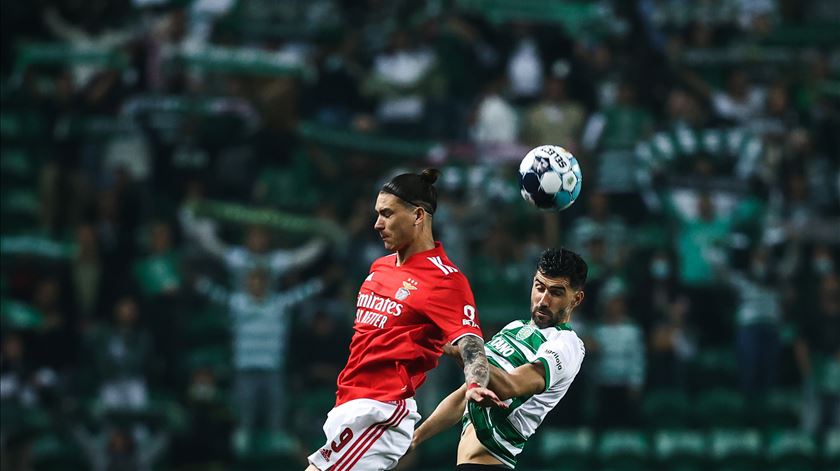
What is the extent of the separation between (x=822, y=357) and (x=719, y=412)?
1503 mm

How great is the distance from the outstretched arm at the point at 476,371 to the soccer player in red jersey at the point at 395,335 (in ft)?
0.72

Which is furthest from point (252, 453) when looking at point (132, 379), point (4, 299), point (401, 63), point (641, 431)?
point (401, 63)

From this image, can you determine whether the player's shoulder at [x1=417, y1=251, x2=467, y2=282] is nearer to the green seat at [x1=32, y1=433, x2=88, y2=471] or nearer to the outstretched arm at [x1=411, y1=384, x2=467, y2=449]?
the outstretched arm at [x1=411, y1=384, x2=467, y2=449]

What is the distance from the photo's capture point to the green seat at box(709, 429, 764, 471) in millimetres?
14391

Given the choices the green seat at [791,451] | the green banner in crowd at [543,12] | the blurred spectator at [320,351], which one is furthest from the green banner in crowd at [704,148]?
the blurred spectator at [320,351]

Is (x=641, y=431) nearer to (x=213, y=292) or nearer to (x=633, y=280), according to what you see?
(x=633, y=280)

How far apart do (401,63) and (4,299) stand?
5.91 meters

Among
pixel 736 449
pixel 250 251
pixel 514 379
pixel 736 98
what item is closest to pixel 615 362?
pixel 736 449

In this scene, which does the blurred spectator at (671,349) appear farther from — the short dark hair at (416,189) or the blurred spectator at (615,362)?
the short dark hair at (416,189)

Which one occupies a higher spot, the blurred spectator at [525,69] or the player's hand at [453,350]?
the blurred spectator at [525,69]

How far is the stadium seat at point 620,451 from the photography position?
1398 centimetres

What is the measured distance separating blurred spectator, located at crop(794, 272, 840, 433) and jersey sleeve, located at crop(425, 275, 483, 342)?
9.61m

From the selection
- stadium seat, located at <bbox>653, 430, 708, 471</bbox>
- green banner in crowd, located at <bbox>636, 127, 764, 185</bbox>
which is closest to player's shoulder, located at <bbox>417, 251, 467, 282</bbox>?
stadium seat, located at <bbox>653, 430, 708, 471</bbox>

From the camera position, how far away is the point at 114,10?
17.5 m
